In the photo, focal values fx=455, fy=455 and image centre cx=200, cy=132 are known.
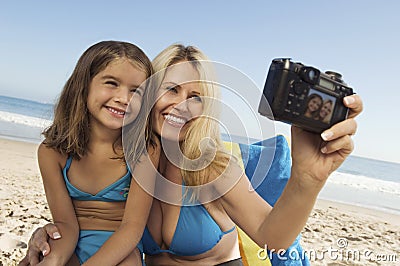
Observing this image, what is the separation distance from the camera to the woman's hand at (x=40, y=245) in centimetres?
174

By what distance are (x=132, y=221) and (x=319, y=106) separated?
942 millimetres

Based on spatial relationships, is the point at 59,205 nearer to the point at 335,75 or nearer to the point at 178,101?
the point at 178,101

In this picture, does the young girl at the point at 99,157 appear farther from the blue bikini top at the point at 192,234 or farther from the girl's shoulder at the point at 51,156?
the blue bikini top at the point at 192,234

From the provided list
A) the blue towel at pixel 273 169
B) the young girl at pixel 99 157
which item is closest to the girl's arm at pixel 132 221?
the young girl at pixel 99 157

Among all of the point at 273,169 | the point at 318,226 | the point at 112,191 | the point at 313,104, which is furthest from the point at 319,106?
the point at 318,226

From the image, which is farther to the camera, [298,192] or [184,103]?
[184,103]

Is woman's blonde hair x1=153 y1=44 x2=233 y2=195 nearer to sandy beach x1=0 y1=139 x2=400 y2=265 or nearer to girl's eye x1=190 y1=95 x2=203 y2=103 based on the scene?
girl's eye x1=190 y1=95 x2=203 y2=103

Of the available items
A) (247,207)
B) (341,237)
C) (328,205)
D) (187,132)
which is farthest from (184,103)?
(328,205)

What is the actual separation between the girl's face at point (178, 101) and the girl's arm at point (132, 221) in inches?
5.2

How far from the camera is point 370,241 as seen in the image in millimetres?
5086

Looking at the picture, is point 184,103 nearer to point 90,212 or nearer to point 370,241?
point 90,212

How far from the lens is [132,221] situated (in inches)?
68.8

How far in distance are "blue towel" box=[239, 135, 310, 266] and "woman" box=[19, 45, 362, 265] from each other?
0.33 metres

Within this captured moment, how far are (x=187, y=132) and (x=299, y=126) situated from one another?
692 mm
